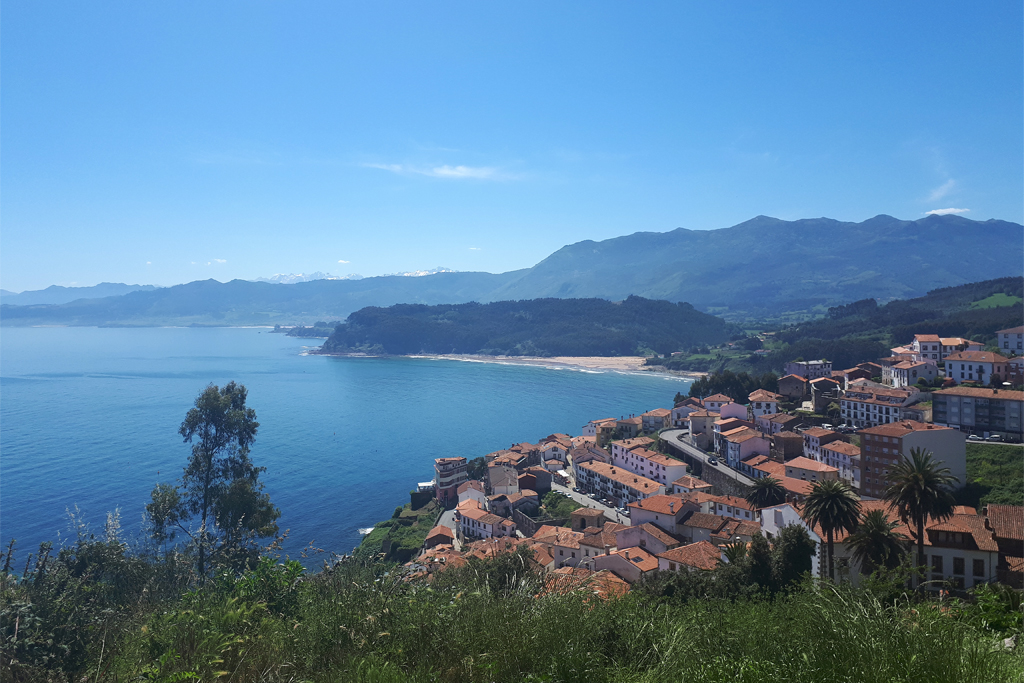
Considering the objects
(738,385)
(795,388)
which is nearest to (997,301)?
(795,388)

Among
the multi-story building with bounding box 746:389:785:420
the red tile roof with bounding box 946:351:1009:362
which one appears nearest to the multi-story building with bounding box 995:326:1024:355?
the red tile roof with bounding box 946:351:1009:362

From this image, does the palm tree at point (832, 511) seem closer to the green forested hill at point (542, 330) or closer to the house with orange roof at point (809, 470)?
the house with orange roof at point (809, 470)

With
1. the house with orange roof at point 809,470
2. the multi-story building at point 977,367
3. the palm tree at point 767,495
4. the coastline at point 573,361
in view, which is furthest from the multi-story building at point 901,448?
the coastline at point 573,361

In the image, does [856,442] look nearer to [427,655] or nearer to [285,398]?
[427,655]

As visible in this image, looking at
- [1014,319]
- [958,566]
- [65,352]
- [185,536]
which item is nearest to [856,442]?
[958,566]

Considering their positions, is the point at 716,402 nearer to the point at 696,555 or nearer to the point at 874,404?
the point at 874,404

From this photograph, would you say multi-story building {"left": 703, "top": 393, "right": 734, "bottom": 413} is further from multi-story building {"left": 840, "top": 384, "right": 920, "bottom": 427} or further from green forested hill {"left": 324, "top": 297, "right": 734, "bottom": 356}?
green forested hill {"left": 324, "top": 297, "right": 734, "bottom": 356}

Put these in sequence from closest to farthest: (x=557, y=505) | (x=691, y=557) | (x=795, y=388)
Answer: (x=691, y=557) < (x=557, y=505) < (x=795, y=388)
